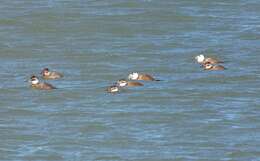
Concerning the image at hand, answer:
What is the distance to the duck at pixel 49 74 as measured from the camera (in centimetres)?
2059

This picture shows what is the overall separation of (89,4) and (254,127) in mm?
10058

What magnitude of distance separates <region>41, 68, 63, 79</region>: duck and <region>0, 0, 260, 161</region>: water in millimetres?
96

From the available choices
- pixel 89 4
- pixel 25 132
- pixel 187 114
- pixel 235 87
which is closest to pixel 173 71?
pixel 235 87

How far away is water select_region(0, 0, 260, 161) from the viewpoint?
1712 cm

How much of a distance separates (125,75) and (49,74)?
122 cm

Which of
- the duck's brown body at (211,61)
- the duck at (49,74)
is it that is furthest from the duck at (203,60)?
the duck at (49,74)

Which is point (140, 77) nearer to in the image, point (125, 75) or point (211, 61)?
point (125, 75)

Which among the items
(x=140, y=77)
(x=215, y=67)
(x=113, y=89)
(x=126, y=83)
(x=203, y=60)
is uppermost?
(x=203, y=60)

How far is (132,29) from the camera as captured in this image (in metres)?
24.8

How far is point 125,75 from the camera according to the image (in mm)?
20938

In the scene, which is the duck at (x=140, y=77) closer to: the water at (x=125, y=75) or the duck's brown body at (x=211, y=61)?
the water at (x=125, y=75)

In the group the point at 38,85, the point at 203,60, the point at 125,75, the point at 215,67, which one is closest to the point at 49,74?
the point at 38,85

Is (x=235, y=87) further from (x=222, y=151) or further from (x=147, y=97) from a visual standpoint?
(x=222, y=151)

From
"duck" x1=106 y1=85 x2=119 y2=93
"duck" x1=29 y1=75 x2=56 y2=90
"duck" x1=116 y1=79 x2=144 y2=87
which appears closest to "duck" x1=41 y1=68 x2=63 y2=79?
"duck" x1=29 y1=75 x2=56 y2=90
